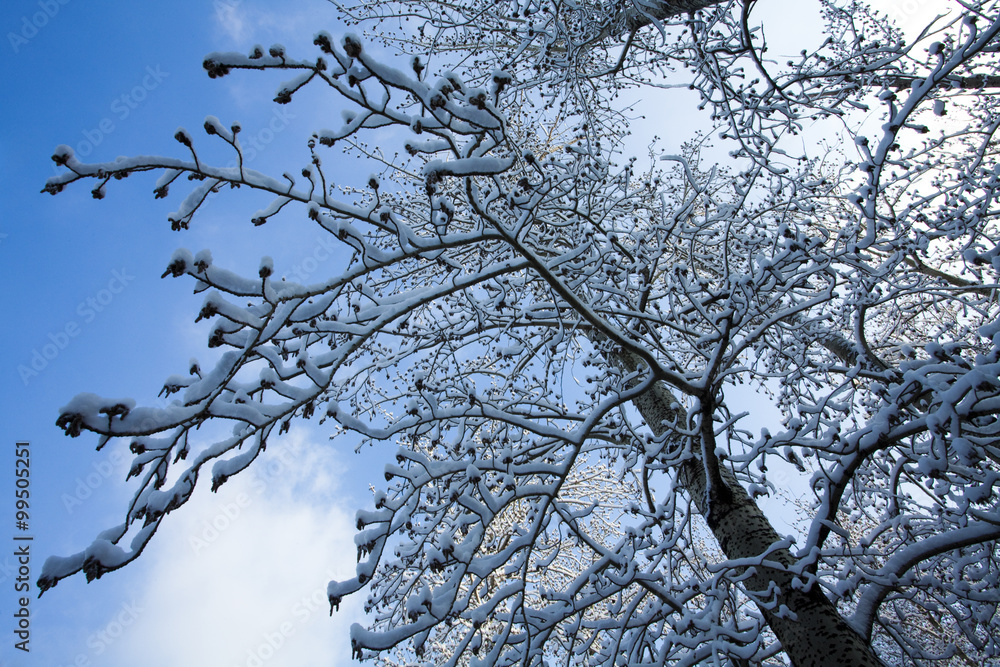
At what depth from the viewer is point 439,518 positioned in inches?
107

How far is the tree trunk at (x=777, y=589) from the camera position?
2.39 metres

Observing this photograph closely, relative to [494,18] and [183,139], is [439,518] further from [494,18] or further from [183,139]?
[494,18]

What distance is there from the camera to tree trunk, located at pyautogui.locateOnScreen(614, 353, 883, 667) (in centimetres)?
239

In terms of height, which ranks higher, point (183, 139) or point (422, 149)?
point (422, 149)

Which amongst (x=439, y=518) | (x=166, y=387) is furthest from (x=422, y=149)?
(x=439, y=518)

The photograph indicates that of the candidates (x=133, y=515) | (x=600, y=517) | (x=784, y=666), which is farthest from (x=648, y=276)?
(x=600, y=517)

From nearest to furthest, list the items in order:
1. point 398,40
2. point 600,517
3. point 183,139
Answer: point 183,139, point 398,40, point 600,517

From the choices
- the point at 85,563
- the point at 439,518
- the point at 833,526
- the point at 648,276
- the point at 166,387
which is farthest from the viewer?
the point at 648,276

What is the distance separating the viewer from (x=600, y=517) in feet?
28.8

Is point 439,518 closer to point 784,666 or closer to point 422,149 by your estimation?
point 422,149

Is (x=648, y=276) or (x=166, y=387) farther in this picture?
(x=648, y=276)

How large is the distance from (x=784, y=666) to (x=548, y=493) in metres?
4.85

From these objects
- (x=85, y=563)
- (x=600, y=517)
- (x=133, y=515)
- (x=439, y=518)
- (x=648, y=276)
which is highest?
(x=600, y=517)

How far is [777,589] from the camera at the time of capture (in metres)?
2.36
